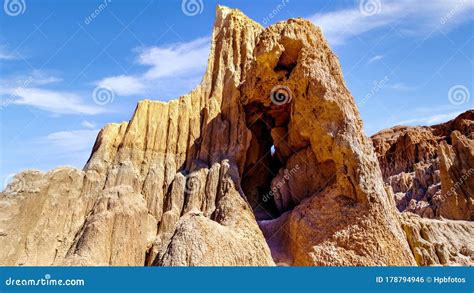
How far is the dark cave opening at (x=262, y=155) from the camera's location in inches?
1024

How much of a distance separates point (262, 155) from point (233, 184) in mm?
5688

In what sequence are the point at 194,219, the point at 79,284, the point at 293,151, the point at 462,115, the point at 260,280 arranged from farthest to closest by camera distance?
1. the point at 462,115
2. the point at 293,151
3. the point at 194,219
4. the point at 260,280
5. the point at 79,284

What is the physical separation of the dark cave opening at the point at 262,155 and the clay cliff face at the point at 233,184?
0.08 m

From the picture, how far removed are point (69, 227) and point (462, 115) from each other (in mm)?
80350

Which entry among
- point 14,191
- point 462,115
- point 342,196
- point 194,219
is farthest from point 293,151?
point 462,115

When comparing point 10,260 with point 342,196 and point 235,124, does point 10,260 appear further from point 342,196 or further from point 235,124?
point 342,196

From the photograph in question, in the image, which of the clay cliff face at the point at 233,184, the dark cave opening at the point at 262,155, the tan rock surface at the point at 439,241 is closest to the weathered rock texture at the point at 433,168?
the tan rock surface at the point at 439,241

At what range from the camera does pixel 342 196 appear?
70.4ft

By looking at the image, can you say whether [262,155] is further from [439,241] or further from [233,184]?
[439,241]

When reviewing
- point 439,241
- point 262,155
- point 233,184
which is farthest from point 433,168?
point 233,184

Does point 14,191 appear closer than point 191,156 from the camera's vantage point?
Yes

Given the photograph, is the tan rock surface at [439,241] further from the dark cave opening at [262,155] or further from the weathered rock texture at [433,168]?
the weathered rock texture at [433,168]

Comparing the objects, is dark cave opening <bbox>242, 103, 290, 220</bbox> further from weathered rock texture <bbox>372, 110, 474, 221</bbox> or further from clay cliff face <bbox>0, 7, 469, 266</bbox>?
weathered rock texture <bbox>372, 110, 474, 221</bbox>

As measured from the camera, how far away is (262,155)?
90.4ft
